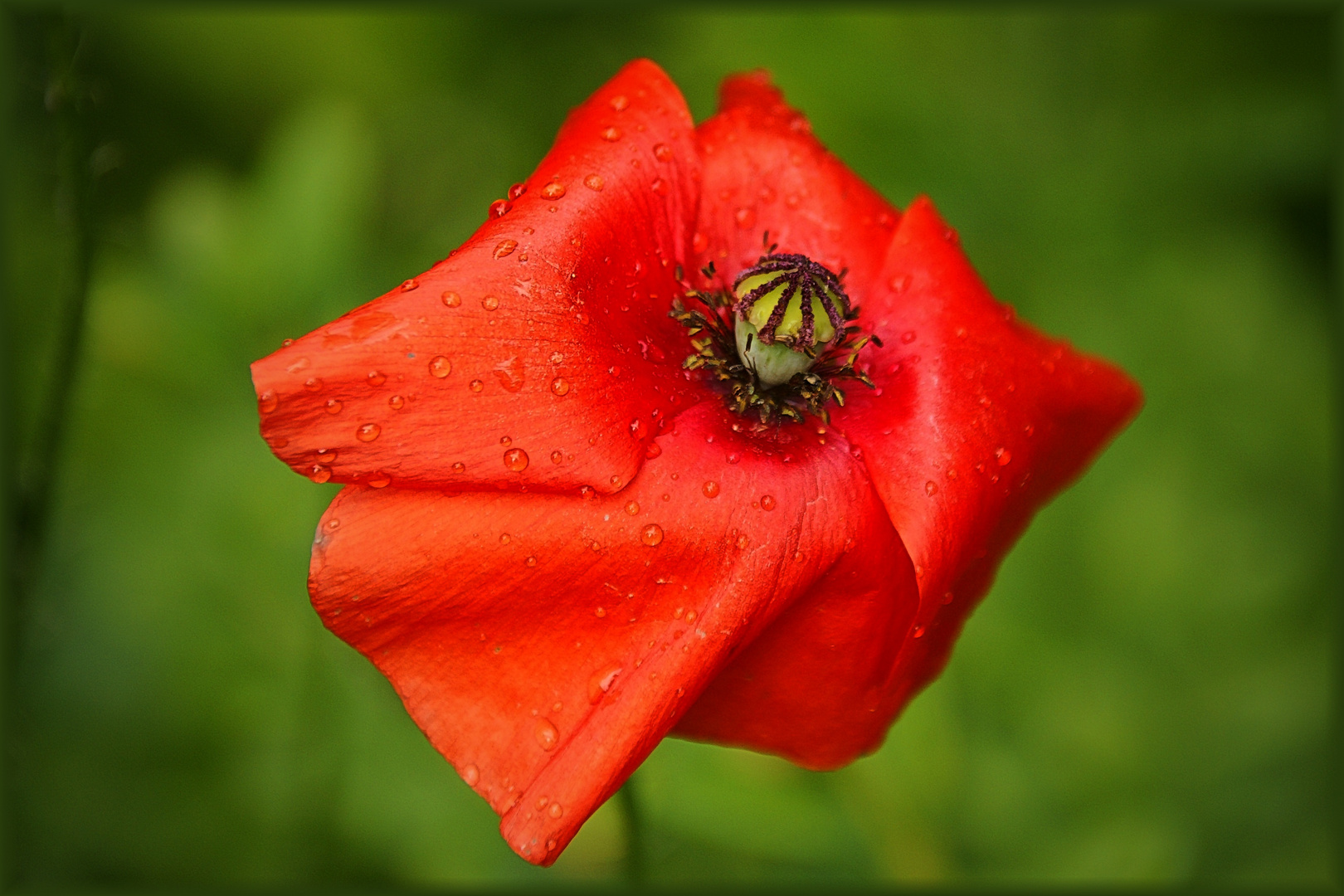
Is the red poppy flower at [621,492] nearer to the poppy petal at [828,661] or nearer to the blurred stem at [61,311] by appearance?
the poppy petal at [828,661]

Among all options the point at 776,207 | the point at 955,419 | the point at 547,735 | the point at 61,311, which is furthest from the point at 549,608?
the point at 61,311

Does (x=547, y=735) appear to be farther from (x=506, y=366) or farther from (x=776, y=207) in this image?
(x=776, y=207)

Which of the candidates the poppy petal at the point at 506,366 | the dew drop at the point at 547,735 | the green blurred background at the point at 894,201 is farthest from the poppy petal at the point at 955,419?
the green blurred background at the point at 894,201

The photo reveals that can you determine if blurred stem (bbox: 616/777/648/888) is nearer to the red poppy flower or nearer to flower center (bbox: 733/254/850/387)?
the red poppy flower

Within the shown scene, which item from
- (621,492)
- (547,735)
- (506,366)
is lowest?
(547,735)

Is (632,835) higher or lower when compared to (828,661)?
lower

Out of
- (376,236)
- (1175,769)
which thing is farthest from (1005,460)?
(376,236)

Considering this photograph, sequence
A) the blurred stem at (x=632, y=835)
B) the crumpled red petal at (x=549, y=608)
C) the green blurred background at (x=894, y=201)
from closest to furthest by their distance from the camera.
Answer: the crumpled red petal at (x=549, y=608)
the blurred stem at (x=632, y=835)
the green blurred background at (x=894, y=201)
